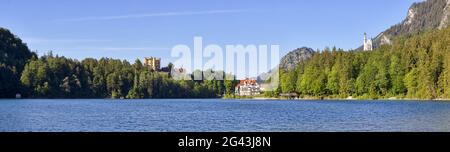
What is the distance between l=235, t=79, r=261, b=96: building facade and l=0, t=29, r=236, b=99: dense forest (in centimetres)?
224

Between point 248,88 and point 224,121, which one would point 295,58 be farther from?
point 224,121

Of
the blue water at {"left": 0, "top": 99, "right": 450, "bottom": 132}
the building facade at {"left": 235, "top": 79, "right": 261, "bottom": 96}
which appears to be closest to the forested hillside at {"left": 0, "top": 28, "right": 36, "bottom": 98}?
the building facade at {"left": 235, "top": 79, "right": 261, "bottom": 96}

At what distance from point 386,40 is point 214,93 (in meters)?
51.1

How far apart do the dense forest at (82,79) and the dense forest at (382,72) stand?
904 inches

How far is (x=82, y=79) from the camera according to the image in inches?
5600

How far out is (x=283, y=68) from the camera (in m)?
146

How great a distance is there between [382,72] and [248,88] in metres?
44.2

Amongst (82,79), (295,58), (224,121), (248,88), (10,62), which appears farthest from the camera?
(248,88)

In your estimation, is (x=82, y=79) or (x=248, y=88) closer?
(x=82, y=79)

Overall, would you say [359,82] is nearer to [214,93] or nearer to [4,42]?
[214,93]

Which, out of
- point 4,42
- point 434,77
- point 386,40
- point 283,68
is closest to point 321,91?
point 283,68

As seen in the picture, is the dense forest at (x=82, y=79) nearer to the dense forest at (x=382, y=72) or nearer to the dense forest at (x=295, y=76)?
the dense forest at (x=295, y=76)

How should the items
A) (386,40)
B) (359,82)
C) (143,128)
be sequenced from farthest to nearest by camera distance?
(386,40) < (359,82) < (143,128)
